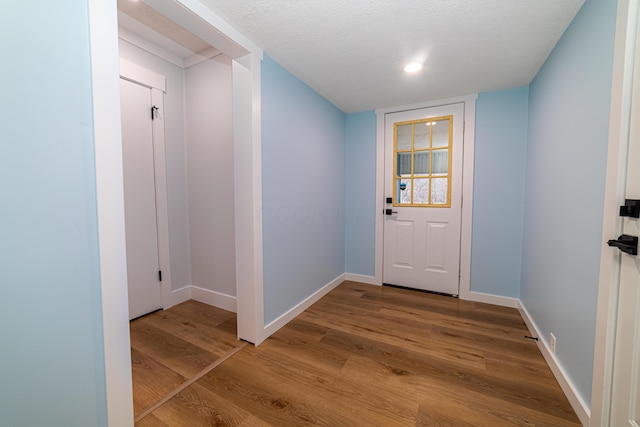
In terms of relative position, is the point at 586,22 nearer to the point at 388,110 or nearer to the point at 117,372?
the point at 388,110

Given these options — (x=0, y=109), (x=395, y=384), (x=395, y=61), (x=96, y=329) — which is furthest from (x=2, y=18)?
(x=395, y=384)

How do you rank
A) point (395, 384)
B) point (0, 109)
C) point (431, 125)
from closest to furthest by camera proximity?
1. point (0, 109)
2. point (395, 384)
3. point (431, 125)

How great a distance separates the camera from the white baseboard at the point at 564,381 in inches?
47.5

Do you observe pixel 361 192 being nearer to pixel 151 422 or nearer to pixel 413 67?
pixel 413 67

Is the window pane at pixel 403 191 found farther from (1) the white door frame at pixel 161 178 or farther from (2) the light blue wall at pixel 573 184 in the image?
(1) the white door frame at pixel 161 178

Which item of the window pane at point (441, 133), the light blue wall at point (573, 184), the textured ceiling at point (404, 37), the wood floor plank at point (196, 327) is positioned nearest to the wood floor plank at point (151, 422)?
the wood floor plank at point (196, 327)

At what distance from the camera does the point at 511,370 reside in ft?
5.23

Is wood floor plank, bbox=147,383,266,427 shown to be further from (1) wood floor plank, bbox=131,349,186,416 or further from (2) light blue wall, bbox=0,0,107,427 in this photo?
(2) light blue wall, bbox=0,0,107,427

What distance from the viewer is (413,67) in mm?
2020

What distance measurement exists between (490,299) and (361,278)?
1481 mm

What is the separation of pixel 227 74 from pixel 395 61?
1.59 m

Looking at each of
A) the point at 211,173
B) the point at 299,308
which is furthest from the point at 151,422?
the point at 211,173

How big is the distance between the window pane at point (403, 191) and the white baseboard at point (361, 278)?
1110 mm

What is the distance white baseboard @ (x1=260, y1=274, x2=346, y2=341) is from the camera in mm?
2029
